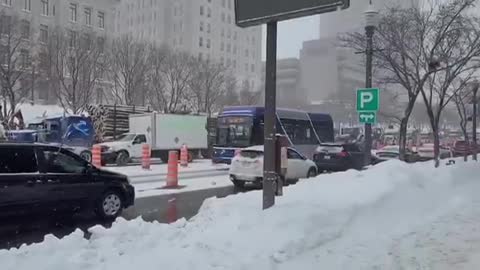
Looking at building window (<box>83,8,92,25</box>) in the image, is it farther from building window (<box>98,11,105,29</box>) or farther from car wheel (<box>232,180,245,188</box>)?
car wheel (<box>232,180,245,188</box>)

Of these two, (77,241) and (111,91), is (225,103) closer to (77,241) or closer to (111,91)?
(111,91)

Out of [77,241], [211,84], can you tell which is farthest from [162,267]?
[211,84]

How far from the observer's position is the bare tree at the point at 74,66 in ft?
147

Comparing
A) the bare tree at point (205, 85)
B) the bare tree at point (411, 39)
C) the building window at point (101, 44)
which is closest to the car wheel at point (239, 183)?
the bare tree at point (411, 39)

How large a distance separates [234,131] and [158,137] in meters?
6.55

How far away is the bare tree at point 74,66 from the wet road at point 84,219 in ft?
103

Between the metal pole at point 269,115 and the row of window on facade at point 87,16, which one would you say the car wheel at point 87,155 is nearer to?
the metal pole at point 269,115

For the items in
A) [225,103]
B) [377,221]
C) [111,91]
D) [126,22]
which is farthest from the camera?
[126,22]

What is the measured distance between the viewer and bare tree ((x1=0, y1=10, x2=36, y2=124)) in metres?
39.6

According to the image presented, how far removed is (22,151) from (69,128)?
19.8 metres

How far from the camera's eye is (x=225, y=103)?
5903 cm

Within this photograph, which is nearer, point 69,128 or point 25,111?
point 69,128

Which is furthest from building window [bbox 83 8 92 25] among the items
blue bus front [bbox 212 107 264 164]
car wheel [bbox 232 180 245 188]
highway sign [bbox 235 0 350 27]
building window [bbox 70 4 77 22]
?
highway sign [bbox 235 0 350 27]

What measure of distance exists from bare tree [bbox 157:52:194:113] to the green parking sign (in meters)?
37.1
